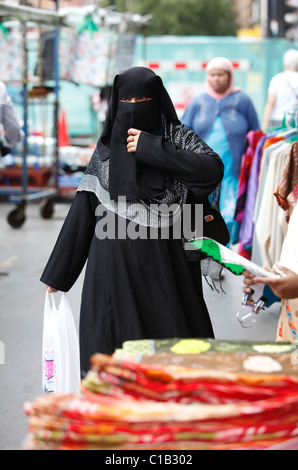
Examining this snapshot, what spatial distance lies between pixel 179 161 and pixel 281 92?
5948mm

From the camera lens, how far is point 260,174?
19.6 ft

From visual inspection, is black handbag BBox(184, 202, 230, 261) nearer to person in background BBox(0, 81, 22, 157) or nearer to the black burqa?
the black burqa

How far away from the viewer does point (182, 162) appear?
3.05 metres

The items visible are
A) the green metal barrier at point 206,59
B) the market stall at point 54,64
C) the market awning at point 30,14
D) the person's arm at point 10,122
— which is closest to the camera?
the person's arm at point 10,122

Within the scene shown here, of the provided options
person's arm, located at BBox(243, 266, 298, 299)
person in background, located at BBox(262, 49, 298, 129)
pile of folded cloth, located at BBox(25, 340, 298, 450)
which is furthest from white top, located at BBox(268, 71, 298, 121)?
pile of folded cloth, located at BBox(25, 340, 298, 450)

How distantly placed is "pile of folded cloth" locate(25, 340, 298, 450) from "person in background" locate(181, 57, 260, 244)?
4939 millimetres

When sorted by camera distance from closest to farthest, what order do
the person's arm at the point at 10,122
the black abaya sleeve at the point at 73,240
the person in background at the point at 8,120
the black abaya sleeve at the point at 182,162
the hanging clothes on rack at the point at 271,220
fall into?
1. the black abaya sleeve at the point at 182,162
2. the black abaya sleeve at the point at 73,240
3. the hanging clothes on rack at the point at 271,220
4. the person in background at the point at 8,120
5. the person's arm at the point at 10,122

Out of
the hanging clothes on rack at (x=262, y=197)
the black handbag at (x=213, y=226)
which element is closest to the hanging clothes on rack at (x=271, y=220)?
the hanging clothes on rack at (x=262, y=197)

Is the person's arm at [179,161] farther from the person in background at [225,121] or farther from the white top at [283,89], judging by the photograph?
the white top at [283,89]

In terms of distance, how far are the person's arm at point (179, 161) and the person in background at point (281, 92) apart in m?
5.39

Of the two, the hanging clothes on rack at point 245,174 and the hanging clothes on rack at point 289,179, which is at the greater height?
the hanging clothes on rack at point 289,179

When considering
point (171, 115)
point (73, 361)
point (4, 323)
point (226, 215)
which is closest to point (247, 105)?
point (226, 215)

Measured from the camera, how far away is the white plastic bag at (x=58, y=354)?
10.7 ft

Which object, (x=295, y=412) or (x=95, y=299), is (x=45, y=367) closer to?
(x=95, y=299)
